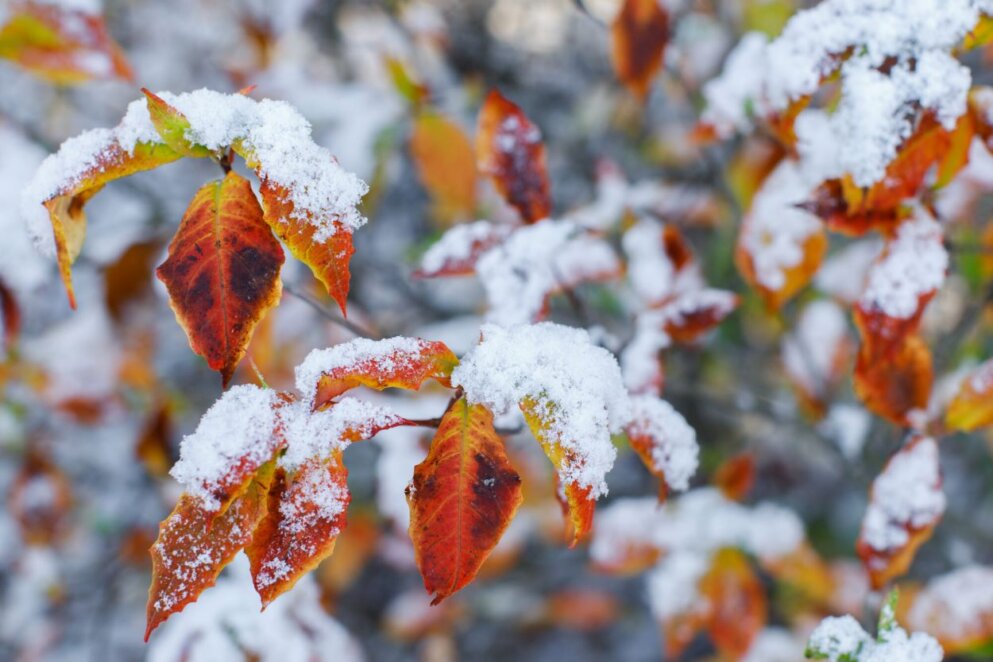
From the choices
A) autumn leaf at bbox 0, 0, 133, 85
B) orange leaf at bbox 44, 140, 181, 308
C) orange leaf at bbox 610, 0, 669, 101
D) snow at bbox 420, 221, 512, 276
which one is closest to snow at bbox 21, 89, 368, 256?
orange leaf at bbox 44, 140, 181, 308

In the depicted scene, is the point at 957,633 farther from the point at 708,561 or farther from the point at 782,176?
the point at 782,176

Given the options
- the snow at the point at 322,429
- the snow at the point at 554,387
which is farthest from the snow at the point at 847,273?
the snow at the point at 322,429

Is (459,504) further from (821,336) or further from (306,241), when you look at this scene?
(821,336)

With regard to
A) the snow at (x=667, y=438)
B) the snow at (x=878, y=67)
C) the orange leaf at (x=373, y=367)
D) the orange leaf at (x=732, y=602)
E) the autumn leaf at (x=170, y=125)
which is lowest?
the orange leaf at (x=732, y=602)

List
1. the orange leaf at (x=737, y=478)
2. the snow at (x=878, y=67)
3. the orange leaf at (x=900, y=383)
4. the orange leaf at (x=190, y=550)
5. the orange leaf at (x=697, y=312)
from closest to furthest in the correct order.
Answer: the orange leaf at (x=190, y=550) → the snow at (x=878, y=67) → the orange leaf at (x=900, y=383) → the orange leaf at (x=697, y=312) → the orange leaf at (x=737, y=478)

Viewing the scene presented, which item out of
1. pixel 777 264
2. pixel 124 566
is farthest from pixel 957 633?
pixel 124 566

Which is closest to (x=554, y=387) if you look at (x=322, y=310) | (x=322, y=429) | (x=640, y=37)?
(x=322, y=429)

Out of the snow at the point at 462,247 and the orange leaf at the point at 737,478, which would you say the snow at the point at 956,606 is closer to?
the orange leaf at the point at 737,478

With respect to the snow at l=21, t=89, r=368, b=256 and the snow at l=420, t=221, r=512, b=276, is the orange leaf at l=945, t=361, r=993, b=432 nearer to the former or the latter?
the snow at l=420, t=221, r=512, b=276
